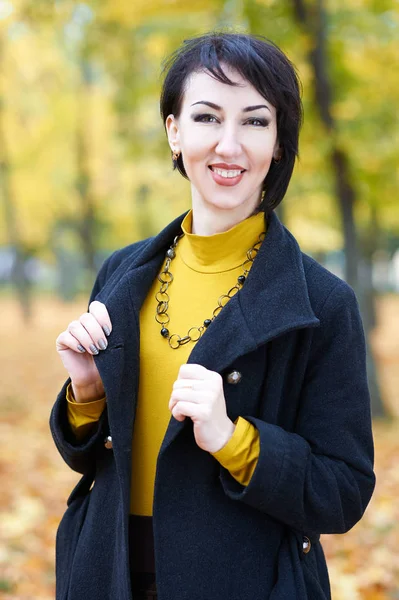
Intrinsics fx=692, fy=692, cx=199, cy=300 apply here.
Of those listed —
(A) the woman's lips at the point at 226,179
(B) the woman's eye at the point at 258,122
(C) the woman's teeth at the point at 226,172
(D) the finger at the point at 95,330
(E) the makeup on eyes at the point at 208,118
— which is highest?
(E) the makeup on eyes at the point at 208,118

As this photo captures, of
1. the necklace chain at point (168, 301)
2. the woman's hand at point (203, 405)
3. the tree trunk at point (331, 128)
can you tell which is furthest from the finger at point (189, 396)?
the tree trunk at point (331, 128)

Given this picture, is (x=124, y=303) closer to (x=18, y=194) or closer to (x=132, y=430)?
(x=132, y=430)

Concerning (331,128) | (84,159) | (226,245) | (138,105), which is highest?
(84,159)

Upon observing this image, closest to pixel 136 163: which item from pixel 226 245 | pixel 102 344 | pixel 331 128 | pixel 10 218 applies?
pixel 331 128

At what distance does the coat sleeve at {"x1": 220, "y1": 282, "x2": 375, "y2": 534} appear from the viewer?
150cm

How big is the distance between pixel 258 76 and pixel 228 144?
0.17 meters

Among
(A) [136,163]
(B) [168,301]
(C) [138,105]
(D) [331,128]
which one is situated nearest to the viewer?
(B) [168,301]

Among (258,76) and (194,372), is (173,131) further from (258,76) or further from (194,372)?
(194,372)

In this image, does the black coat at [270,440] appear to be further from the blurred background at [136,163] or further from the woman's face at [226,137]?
the blurred background at [136,163]

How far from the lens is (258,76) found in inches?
61.7

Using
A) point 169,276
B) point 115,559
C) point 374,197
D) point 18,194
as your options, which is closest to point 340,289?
point 169,276

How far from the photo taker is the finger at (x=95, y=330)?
1.65 m

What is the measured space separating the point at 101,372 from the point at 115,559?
1.54 feet

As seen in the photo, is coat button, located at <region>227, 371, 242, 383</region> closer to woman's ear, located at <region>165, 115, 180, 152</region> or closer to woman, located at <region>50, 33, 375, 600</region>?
woman, located at <region>50, 33, 375, 600</region>
